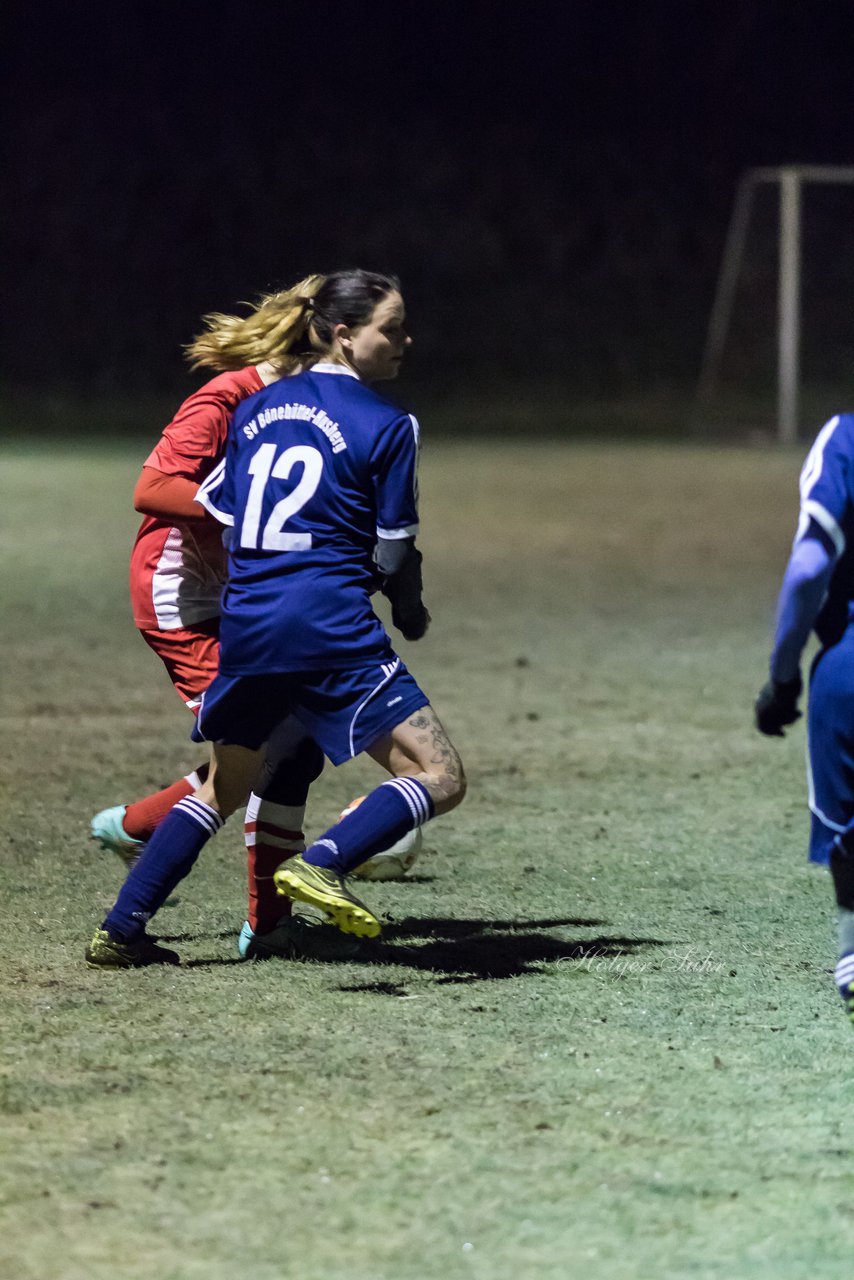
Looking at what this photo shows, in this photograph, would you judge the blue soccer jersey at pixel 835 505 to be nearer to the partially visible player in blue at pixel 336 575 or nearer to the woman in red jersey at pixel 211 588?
the partially visible player in blue at pixel 336 575

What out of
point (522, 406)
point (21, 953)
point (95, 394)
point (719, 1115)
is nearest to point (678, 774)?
point (21, 953)

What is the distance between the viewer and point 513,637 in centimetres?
1010

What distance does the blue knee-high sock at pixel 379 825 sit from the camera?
4227 millimetres

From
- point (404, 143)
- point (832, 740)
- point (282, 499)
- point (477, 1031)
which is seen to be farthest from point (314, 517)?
point (404, 143)

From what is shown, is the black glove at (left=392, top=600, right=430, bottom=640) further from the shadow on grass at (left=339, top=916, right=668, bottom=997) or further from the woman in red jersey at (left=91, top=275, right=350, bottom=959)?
the shadow on grass at (left=339, top=916, right=668, bottom=997)

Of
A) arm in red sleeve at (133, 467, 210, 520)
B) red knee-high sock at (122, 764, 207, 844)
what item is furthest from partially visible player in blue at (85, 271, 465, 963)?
→ red knee-high sock at (122, 764, 207, 844)

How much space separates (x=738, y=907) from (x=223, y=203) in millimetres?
28347

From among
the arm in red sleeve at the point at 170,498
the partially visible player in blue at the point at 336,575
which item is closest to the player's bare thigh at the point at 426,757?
the partially visible player in blue at the point at 336,575

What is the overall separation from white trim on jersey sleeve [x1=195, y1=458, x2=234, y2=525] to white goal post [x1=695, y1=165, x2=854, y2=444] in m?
18.6

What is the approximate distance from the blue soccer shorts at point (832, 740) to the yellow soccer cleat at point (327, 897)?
0.99 m

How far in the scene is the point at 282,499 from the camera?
4.24 metres

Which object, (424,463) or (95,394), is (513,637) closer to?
(424,463)

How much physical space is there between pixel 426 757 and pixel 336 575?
449mm

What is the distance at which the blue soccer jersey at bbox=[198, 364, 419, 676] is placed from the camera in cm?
420
